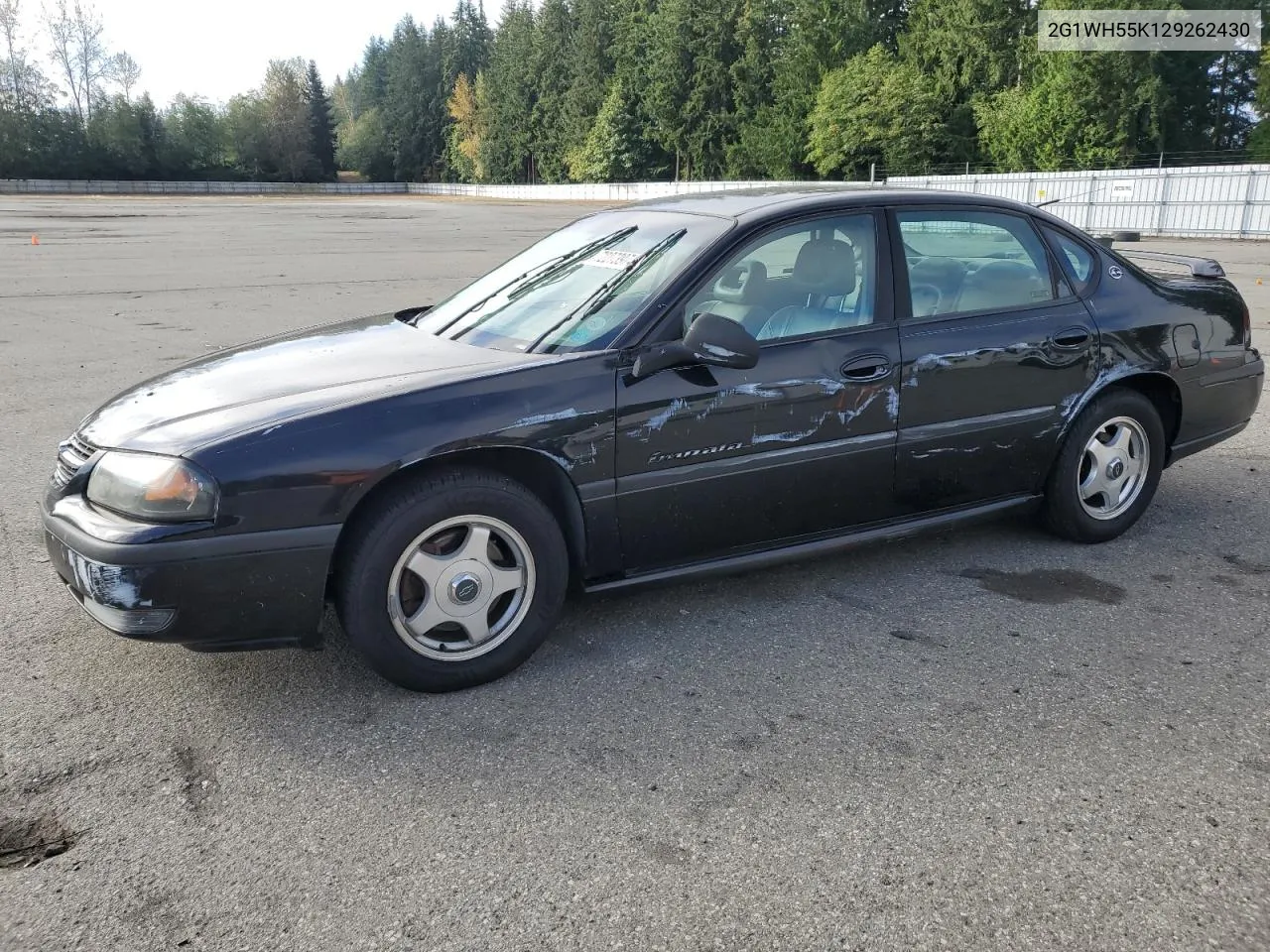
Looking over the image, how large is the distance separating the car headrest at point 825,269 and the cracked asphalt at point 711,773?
1.19 metres

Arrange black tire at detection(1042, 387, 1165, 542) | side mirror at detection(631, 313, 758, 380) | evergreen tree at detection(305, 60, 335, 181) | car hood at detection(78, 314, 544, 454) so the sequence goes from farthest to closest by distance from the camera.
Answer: evergreen tree at detection(305, 60, 335, 181)
black tire at detection(1042, 387, 1165, 542)
side mirror at detection(631, 313, 758, 380)
car hood at detection(78, 314, 544, 454)

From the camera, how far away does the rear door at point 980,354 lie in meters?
3.91

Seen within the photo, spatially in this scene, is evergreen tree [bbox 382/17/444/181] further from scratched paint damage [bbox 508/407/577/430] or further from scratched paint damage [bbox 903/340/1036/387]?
scratched paint damage [bbox 508/407/577/430]

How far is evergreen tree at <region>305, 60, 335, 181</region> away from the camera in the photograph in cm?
10656

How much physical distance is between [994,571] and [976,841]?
1.93 m

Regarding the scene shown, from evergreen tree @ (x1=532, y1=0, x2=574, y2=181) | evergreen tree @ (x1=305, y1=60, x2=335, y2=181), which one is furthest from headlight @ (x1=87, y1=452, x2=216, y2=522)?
evergreen tree @ (x1=305, y1=60, x2=335, y2=181)

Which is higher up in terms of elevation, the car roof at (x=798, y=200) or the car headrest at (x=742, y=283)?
the car roof at (x=798, y=200)

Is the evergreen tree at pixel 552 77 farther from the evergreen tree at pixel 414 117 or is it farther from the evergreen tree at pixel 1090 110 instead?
the evergreen tree at pixel 1090 110

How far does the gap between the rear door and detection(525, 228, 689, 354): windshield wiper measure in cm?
92

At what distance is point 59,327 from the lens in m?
10.7

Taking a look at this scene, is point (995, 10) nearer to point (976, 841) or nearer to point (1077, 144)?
point (1077, 144)

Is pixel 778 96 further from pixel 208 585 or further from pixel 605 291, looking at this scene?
pixel 208 585

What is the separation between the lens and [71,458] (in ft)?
10.6

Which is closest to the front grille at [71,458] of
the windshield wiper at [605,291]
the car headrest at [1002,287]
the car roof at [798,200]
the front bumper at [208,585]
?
the front bumper at [208,585]
